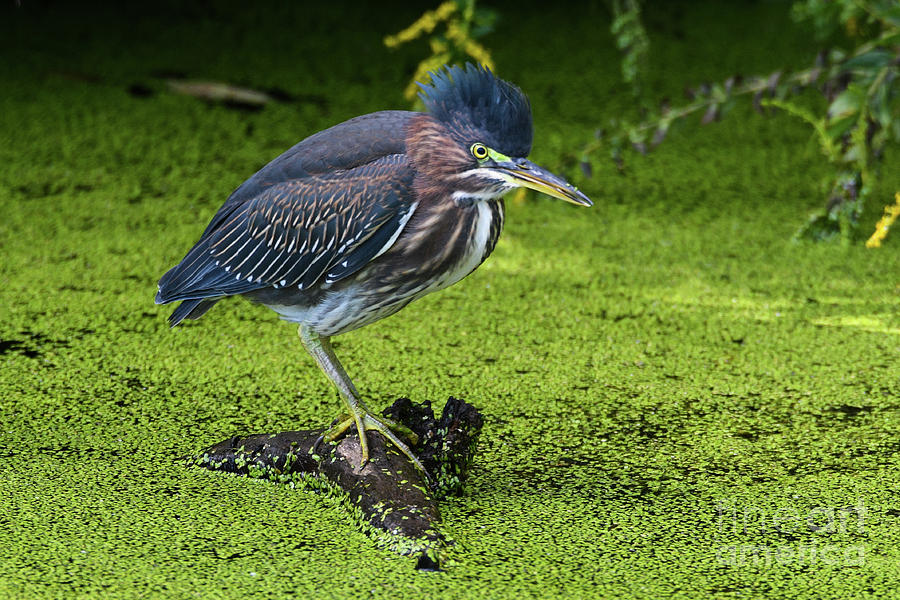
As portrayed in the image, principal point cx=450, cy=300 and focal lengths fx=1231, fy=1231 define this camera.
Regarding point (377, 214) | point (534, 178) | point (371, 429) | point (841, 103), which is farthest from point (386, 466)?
point (841, 103)

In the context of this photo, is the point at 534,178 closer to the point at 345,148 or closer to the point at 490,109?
the point at 490,109

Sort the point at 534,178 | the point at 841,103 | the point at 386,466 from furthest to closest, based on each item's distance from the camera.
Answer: the point at 841,103, the point at 386,466, the point at 534,178

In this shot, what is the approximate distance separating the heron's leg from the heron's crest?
496 mm

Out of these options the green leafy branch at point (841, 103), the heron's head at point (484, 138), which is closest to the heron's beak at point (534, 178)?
the heron's head at point (484, 138)

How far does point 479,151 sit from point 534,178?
0.36 feet

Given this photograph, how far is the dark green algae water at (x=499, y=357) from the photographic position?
2006 mm

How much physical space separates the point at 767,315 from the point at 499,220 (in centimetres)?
106

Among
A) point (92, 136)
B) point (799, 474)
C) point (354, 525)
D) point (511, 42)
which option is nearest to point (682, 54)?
point (511, 42)

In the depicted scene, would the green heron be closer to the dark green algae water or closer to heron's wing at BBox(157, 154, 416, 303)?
heron's wing at BBox(157, 154, 416, 303)

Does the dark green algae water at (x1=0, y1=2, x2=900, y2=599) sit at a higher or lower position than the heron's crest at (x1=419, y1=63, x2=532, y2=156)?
lower

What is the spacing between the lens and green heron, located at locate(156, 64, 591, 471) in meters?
Result: 2.07

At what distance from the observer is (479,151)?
2.08 meters

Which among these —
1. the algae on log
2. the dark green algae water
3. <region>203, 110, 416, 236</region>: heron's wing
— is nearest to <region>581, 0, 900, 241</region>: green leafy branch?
the dark green algae water

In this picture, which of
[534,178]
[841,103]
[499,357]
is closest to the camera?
[534,178]
